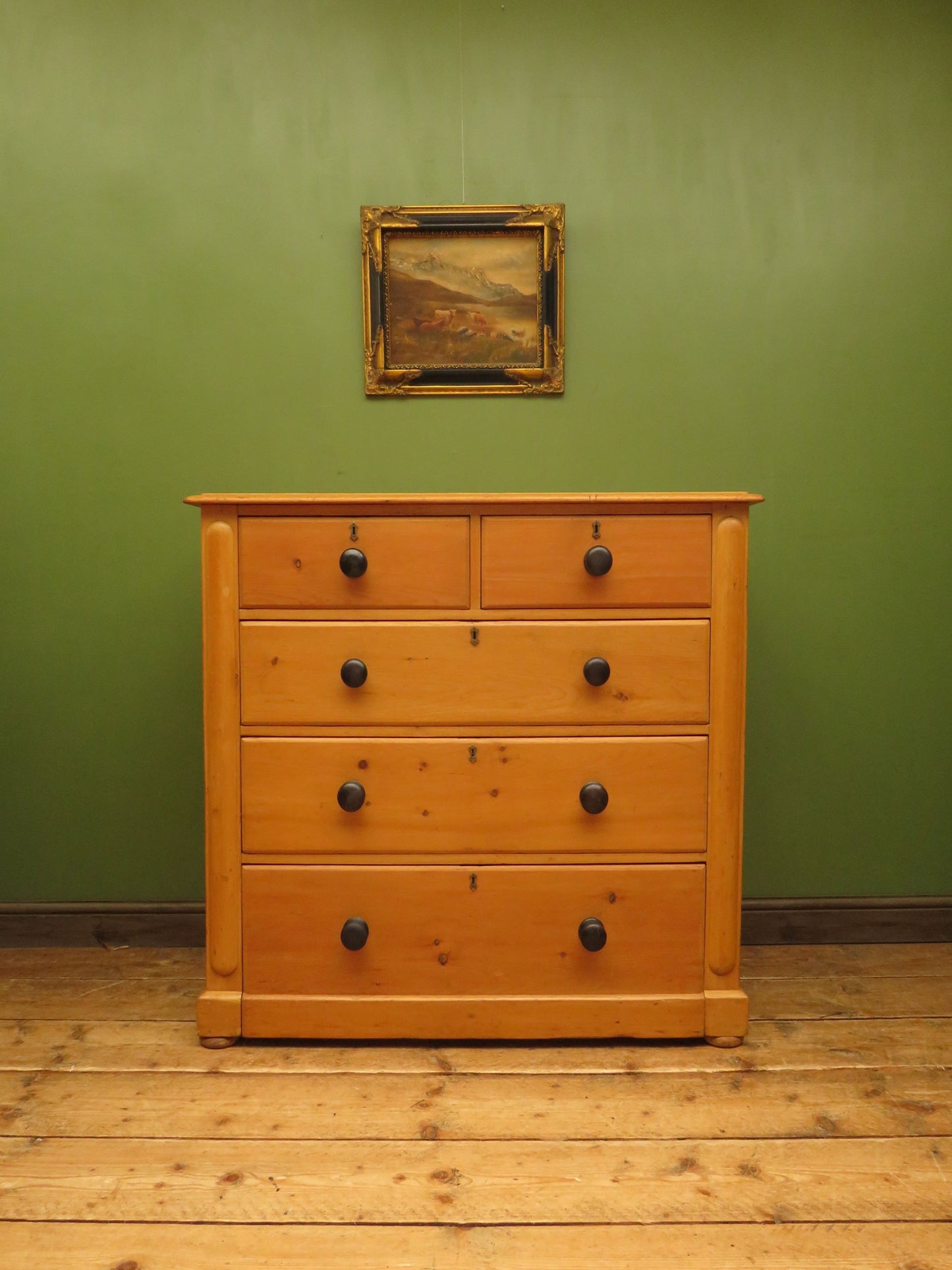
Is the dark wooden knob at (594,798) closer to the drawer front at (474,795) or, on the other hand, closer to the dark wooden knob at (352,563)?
the drawer front at (474,795)

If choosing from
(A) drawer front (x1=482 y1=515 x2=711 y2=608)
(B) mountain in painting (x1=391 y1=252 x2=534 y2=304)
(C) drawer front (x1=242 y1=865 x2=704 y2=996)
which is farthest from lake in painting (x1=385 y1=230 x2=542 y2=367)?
(C) drawer front (x1=242 y1=865 x2=704 y2=996)

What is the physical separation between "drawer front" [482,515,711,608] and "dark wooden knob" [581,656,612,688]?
0.42ft

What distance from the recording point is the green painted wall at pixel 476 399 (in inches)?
83.8

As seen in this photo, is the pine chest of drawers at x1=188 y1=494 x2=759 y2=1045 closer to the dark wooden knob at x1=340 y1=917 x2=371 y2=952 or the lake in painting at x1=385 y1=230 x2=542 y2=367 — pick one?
the dark wooden knob at x1=340 y1=917 x2=371 y2=952

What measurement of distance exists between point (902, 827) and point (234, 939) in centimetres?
174

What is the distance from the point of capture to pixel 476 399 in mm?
2201

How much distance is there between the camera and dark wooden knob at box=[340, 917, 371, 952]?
1.68 m

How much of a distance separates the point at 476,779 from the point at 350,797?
258 mm

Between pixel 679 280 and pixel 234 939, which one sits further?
pixel 679 280

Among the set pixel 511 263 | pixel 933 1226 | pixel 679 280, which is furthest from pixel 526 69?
pixel 933 1226

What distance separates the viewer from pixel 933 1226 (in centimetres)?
125

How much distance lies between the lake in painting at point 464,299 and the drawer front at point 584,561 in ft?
2.26

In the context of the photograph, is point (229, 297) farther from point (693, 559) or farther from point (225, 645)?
point (693, 559)

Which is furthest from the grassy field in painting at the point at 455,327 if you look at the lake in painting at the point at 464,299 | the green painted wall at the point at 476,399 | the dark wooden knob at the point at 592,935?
the dark wooden knob at the point at 592,935
